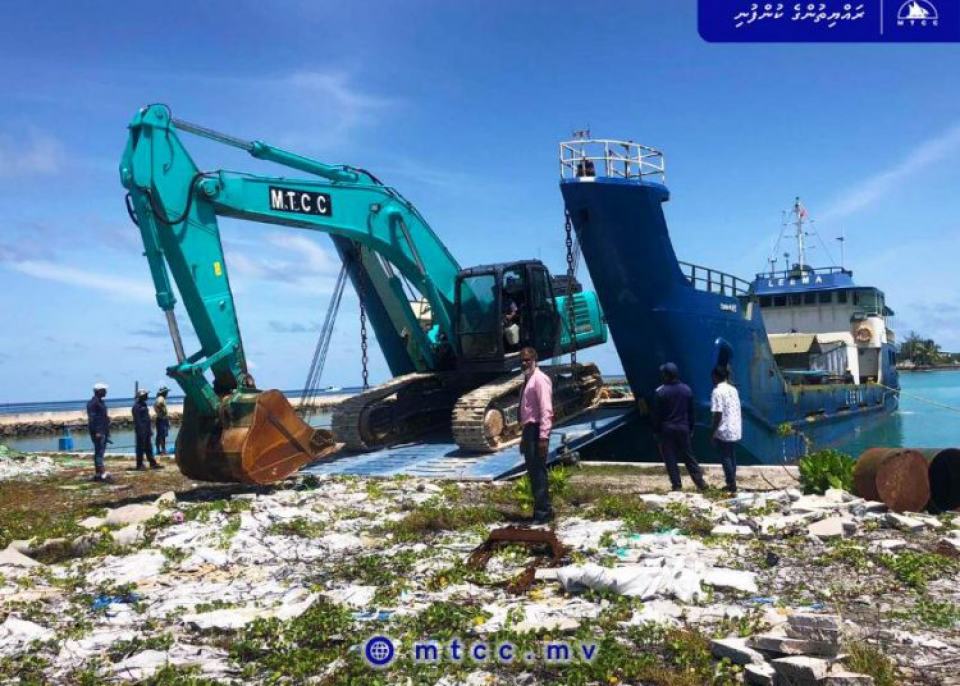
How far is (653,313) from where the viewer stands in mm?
14508

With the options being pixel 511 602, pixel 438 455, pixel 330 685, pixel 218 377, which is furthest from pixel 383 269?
pixel 330 685

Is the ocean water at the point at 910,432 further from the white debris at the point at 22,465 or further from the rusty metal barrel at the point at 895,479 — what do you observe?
the white debris at the point at 22,465

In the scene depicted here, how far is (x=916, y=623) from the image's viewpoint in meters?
4.52

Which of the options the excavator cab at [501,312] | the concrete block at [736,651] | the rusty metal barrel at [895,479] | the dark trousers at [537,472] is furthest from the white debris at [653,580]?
the excavator cab at [501,312]

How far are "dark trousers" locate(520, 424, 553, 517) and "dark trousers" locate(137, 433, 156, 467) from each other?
9559 millimetres

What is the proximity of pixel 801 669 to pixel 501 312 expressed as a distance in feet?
34.1

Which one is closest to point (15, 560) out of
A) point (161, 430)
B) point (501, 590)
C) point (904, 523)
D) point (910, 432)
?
point (501, 590)

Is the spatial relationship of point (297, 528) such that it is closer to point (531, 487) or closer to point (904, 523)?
point (531, 487)

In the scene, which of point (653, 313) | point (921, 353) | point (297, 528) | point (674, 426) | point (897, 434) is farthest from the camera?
point (921, 353)

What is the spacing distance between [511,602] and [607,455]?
34.9ft

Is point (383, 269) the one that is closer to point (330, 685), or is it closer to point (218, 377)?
point (218, 377)

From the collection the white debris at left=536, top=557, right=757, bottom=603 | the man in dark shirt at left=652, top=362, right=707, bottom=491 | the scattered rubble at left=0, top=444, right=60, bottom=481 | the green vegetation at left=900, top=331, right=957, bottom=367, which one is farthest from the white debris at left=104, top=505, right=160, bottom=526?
the green vegetation at left=900, top=331, right=957, bottom=367

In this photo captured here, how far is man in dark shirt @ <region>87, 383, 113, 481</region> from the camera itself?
13.0 m

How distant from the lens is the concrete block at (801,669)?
361 cm
